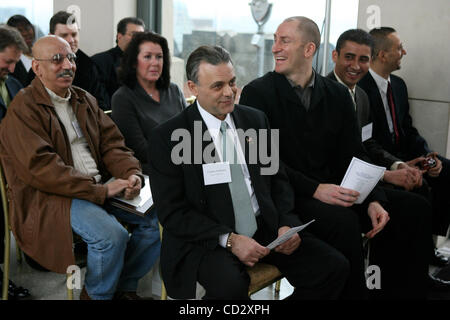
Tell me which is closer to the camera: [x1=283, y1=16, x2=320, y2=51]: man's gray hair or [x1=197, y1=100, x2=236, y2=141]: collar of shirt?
[x1=197, y1=100, x2=236, y2=141]: collar of shirt

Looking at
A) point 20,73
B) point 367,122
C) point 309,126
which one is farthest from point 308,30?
point 20,73

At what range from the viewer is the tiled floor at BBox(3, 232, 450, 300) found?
3.12 m

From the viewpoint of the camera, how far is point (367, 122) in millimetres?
3605

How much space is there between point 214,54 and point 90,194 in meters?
0.97

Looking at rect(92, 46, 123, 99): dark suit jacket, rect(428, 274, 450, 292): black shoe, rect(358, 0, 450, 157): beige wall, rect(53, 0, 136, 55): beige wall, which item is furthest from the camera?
rect(53, 0, 136, 55): beige wall

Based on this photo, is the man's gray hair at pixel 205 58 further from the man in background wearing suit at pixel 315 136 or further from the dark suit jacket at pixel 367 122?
the dark suit jacket at pixel 367 122

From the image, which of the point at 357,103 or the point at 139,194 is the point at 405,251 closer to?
the point at 357,103

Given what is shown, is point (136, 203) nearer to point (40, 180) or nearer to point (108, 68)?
point (40, 180)

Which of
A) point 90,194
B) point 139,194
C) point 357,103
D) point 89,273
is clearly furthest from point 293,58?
point 89,273

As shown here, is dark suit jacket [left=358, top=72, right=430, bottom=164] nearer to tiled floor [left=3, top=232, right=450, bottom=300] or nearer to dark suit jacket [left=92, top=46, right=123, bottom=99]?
tiled floor [left=3, top=232, right=450, bottom=300]

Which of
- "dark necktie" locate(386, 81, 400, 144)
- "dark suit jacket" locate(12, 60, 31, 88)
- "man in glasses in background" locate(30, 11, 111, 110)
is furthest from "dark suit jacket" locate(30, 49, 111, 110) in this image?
"dark necktie" locate(386, 81, 400, 144)

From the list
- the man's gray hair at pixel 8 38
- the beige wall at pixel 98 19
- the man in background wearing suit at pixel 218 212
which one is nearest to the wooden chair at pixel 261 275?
the man in background wearing suit at pixel 218 212

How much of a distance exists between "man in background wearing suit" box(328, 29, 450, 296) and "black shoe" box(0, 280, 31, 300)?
208 centimetres

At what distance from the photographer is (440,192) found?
3.82m
